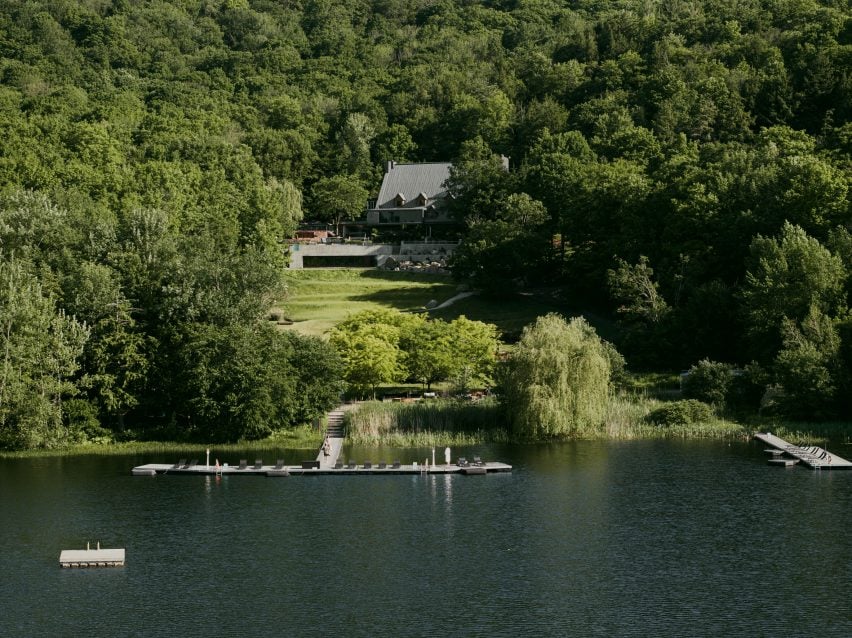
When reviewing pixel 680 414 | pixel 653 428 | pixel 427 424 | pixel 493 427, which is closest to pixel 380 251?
pixel 427 424

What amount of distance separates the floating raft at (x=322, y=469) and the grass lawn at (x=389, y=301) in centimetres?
3186

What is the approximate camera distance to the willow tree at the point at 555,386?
76.9 m

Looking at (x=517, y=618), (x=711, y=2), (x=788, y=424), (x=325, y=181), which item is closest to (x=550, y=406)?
(x=788, y=424)

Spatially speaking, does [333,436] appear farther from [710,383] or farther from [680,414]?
[710,383]

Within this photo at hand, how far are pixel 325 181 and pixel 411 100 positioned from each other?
103 feet

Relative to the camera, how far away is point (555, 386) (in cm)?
7731

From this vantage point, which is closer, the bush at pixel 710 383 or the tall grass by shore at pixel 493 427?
the tall grass by shore at pixel 493 427

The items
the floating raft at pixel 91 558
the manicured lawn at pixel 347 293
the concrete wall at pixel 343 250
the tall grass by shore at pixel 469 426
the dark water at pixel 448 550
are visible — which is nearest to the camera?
the dark water at pixel 448 550

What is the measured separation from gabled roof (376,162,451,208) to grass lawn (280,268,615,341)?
2269 cm

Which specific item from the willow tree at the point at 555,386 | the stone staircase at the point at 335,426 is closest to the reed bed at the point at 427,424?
the stone staircase at the point at 335,426

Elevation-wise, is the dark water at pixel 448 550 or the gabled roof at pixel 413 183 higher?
the gabled roof at pixel 413 183

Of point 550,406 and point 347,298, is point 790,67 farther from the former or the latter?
point 550,406

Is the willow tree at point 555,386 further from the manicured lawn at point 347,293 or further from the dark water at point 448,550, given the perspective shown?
the manicured lawn at point 347,293

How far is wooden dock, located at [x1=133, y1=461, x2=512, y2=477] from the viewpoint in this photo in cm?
6981
